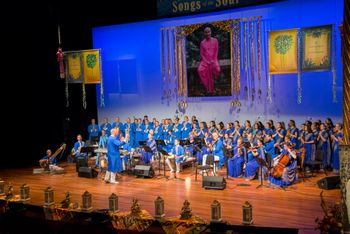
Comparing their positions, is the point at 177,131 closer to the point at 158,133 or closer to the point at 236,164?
the point at 158,133

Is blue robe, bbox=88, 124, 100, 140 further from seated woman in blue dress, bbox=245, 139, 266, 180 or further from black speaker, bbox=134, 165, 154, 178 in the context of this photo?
seated woman in blue dress, bbox=245, 139, 266, 180

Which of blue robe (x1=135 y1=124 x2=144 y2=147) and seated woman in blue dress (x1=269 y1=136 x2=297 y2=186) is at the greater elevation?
blue robe (x1=135 y1=124 x2=144 y2=147)

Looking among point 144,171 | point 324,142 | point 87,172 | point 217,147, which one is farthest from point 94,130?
point 324,142

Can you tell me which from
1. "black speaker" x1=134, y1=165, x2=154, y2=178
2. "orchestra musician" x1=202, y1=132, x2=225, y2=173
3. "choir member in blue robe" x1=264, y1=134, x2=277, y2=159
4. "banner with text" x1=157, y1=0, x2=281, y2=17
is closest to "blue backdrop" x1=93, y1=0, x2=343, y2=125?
"banner with text" x1=157, y1=0, x2=281, y2=17

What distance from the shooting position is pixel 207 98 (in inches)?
687

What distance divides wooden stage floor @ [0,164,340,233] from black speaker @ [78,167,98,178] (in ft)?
0.61

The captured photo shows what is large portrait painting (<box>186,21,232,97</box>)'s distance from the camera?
16781mm

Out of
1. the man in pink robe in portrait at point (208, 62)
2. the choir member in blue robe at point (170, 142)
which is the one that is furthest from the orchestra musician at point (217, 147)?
the man in pink robe in portrait at point (208, 62)

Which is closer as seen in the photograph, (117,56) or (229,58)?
(229,58)

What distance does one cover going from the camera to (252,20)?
52.7ft

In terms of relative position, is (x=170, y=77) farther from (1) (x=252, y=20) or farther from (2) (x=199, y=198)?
(2) (x=199, y=198)

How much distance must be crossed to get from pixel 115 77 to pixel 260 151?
9.39 m

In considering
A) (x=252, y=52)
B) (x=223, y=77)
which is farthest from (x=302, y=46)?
(x=223, y=77)

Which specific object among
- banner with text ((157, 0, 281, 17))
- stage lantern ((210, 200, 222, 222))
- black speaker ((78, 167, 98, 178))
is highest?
banner with text ((157, 0, 281, 17))
